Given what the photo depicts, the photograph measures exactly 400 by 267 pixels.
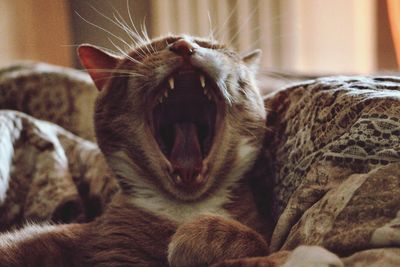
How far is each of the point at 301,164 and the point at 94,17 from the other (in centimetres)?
230

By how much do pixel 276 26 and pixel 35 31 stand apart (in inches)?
53.5

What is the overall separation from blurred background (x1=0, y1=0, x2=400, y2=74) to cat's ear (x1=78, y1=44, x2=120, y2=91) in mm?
1824

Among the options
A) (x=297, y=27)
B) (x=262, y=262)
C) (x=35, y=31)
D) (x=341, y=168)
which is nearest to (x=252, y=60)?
(x=341, y=168)

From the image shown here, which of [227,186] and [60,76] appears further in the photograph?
[60,76]

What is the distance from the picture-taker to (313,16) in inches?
126

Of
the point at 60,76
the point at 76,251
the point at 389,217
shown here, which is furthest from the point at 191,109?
the point at 60,76

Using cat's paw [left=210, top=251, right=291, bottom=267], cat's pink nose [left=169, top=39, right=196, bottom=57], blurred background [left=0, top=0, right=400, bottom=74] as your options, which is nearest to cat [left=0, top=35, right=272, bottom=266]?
cat's pink nose [left=169, top=39, right=196, bottom=57]

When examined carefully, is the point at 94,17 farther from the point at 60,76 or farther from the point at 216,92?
the point at 216,92

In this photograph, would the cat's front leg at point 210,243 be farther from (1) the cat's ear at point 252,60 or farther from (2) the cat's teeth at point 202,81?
(1) the cat's ear at point 252,60

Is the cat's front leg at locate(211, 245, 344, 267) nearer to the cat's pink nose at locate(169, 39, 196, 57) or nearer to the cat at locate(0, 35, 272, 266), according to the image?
the cat at locate(0, 35, 272, 266)

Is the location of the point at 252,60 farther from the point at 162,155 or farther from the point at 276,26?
the point at 276,26

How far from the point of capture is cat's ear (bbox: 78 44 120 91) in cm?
131

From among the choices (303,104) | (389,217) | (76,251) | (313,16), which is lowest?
(76,251)

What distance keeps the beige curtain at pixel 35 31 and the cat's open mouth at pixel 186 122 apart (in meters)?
2.03
